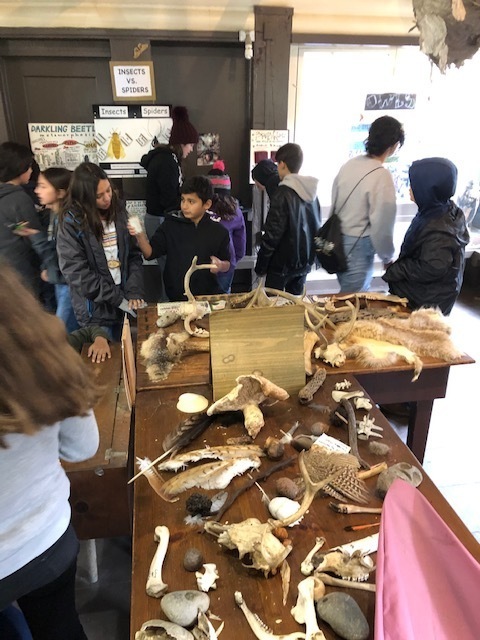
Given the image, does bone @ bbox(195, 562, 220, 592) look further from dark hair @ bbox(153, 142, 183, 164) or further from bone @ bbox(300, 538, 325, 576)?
dark hair @ bbox(153, 142, 183, 164)

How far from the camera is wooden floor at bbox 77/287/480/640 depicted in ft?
6.29

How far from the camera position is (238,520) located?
4.08 ft

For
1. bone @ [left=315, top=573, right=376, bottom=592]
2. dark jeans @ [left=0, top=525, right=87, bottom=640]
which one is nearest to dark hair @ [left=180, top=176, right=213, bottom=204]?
dark jeans @ [left=0, top=525, right=87, bottom=640]

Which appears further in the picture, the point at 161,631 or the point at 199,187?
the point at 199,187

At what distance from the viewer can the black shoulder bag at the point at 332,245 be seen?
3.10 meters

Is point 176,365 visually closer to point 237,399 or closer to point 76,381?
point 237,399

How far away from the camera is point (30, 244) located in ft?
9.96

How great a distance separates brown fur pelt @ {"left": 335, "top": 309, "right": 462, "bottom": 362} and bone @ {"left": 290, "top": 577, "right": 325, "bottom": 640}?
1169 millimetres

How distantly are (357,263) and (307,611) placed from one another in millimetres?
2422

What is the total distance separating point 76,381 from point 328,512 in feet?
2.36

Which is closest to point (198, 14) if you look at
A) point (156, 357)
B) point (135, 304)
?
point (135, 304)

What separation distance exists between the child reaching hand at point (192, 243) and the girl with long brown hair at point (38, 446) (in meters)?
1.77

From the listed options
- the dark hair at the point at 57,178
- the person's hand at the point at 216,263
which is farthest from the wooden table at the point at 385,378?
the dark hair at the point at 57,178

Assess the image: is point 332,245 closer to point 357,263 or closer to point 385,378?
point 357,263
